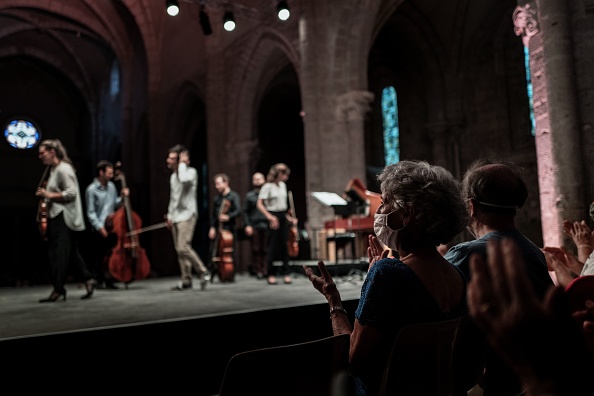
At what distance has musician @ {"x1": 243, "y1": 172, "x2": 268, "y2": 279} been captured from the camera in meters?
8.54

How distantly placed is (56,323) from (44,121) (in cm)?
2377

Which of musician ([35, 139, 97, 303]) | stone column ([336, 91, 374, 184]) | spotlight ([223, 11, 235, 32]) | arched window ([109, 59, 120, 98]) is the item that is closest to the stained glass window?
arched window ([109, 59, 120, 98])

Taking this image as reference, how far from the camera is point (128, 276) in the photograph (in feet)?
21.8

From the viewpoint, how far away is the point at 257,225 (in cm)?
866

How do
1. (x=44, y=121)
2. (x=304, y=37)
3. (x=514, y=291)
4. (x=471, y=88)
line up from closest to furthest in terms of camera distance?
(x=514, y=291), (x=304, y=37), (x=471, y=88), (x=44, y=121)

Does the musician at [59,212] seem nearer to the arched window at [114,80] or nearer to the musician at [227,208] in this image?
the musician at [227,208]

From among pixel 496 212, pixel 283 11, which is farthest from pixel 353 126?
pixel 496 212

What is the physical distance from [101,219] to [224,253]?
5.93 ft

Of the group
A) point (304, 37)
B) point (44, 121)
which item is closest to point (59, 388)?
point (304, 37)

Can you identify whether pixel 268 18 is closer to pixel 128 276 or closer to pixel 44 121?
pixel 128 276

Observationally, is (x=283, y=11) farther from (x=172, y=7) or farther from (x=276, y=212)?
(x=276, y=212)

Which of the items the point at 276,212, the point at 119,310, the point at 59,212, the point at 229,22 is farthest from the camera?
the point at 229,22

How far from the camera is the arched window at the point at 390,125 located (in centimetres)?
1655

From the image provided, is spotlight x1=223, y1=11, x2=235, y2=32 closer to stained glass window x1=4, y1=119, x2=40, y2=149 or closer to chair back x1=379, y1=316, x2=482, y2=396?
chair back x1=379, y1=316, x2=482, y2=396
